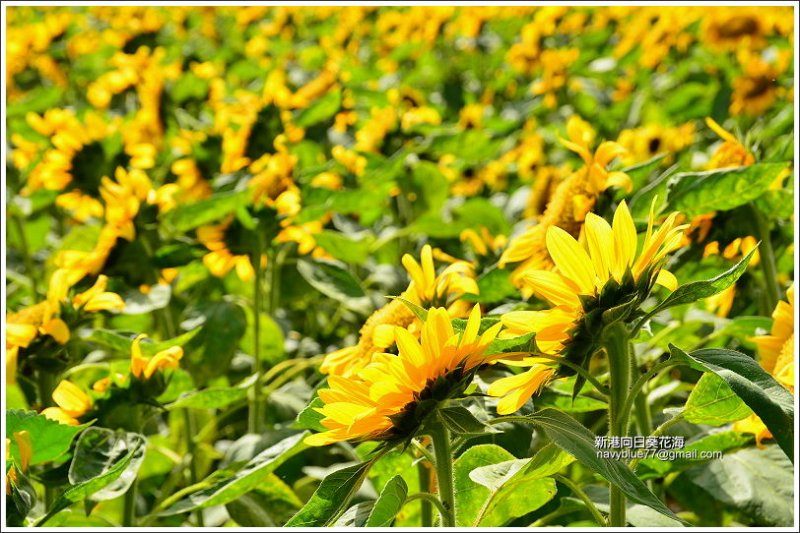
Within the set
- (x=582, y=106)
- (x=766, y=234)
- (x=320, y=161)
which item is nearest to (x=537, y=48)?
(x=582, y=106)

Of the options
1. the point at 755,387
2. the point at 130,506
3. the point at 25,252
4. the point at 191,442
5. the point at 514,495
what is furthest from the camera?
the point at 25,252

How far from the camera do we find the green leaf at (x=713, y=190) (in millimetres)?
1051

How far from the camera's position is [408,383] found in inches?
27.3

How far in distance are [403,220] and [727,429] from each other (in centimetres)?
107

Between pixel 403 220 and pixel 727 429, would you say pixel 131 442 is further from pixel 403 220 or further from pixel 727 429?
pixel 403 220

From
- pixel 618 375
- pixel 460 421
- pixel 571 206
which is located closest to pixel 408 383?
pixel 460 421

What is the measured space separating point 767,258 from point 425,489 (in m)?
0.48

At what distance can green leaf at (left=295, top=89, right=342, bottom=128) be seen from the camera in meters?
2.09

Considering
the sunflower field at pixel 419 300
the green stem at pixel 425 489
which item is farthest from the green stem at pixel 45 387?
the green stem at pixel 425 489

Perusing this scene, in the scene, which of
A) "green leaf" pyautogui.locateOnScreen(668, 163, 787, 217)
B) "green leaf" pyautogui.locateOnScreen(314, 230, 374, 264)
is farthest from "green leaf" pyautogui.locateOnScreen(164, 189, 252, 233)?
"green leaf" pyautogui.locateOnScreen(668, 163, 787, 217)

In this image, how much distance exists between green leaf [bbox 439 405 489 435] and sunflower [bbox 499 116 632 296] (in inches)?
14.6

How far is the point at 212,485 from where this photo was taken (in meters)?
1.07

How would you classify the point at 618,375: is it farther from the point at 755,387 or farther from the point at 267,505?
the point at 267,505

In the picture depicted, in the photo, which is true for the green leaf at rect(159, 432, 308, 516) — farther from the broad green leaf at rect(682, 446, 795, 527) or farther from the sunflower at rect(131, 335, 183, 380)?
the broad green leaf at rect(682, 446, 795, 527)
